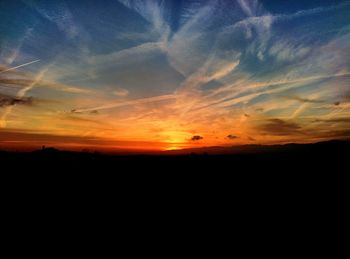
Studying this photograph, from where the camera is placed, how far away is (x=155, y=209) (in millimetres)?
25703

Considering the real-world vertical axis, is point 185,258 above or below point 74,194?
below

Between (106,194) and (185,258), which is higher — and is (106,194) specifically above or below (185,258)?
above

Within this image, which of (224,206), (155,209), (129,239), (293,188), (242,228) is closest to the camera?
(129,239)

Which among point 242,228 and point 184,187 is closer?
point 242,228

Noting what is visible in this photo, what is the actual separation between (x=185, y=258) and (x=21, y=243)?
11.2 meters

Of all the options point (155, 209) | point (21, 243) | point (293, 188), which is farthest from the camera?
point (293, 188)

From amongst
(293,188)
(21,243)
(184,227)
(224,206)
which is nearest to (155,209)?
(184,227)

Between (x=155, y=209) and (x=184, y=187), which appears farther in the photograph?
(x=184, y=187)

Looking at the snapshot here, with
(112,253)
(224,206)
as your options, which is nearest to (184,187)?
(224,206)

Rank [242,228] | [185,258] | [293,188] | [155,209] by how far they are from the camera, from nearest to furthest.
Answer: [185,258], [242,228], [155,209], [293,188]

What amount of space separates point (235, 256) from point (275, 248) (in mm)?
3274

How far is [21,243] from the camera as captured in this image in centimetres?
1648

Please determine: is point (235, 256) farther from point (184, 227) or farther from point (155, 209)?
point (155, 209)

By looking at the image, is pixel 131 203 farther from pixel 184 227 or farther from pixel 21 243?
pixel 21 243
